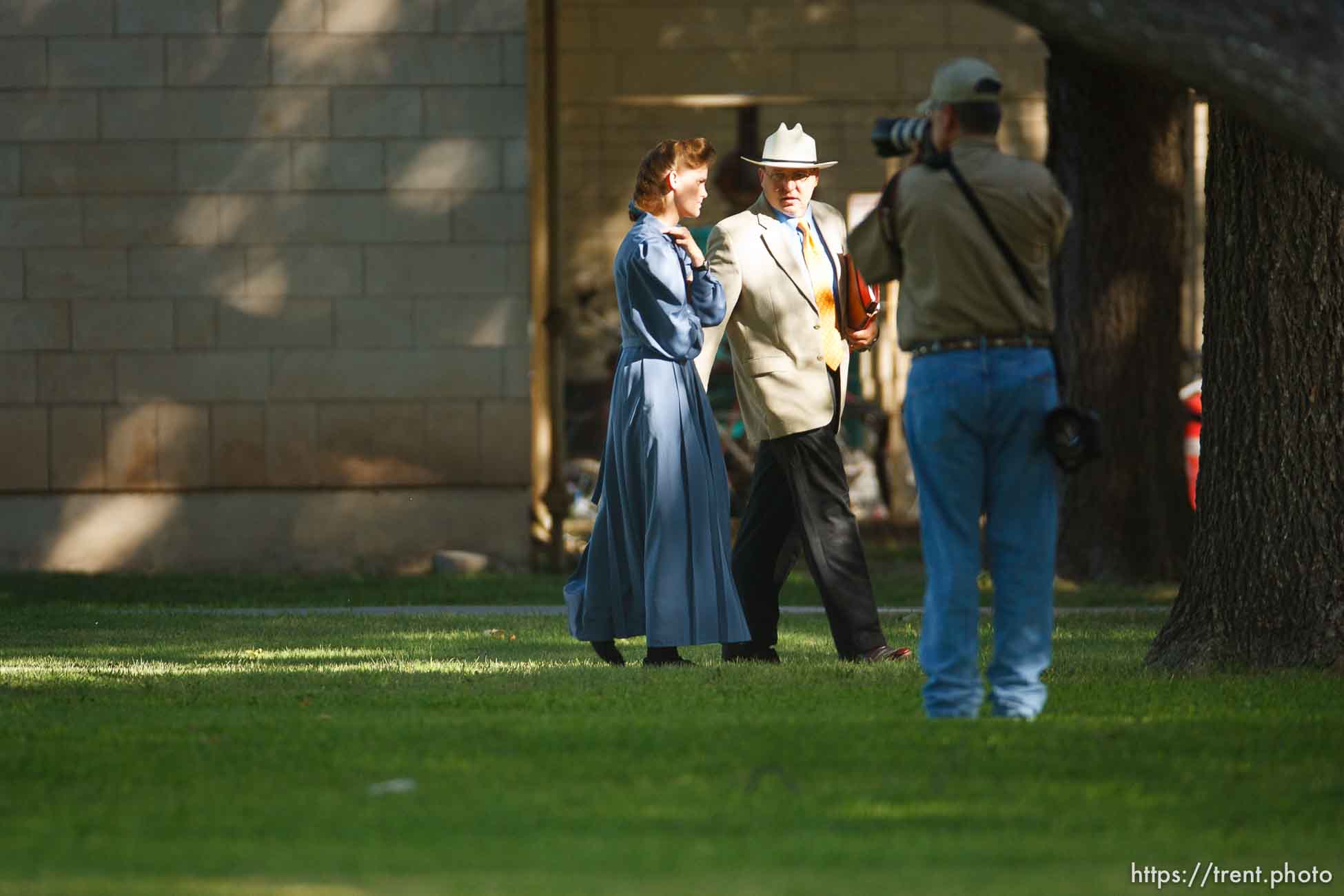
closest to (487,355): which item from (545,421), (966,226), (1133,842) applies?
(545,421)

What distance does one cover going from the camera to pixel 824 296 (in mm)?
8555

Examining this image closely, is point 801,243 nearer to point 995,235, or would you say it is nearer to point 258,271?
point 995,235

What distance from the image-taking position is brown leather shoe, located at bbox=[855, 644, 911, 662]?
27.6ft

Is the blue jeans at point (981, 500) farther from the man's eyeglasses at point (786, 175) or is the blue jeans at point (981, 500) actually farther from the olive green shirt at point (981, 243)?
the man's eyeglasses at point (786, 175)

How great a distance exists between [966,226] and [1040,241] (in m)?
0.22

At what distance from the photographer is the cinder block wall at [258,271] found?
14.1 m

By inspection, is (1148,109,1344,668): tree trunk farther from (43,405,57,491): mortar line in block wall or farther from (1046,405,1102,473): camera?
(43,405,57,491): mortar line in block wall

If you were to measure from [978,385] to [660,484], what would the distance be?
7.58ft

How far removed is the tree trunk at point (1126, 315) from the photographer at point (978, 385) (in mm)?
7004

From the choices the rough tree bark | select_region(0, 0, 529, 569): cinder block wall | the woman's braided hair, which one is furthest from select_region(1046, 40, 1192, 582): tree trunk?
the rough tree bark

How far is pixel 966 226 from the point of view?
6.25 meters

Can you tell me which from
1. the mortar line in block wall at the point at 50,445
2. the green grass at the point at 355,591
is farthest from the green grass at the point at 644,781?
the mortar line in block wall at the point at 50,445

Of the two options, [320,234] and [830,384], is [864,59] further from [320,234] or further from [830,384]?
[830,384]

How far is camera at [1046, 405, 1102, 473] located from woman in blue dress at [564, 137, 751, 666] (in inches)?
92.7
